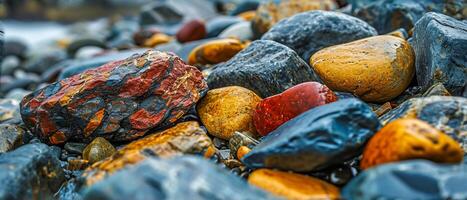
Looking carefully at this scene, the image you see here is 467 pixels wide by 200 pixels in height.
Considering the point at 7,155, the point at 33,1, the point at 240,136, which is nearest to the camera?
the point at 7,155

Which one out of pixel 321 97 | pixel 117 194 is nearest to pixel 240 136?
pixel 321 97

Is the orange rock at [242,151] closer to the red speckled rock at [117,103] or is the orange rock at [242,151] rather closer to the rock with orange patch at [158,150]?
the rock with orange patch at [158,150]

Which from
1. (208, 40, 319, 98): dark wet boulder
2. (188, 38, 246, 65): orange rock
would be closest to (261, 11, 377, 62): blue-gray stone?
→ (208, 40, 319, 98): dark wet boulder

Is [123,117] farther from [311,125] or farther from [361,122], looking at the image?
[361,122]

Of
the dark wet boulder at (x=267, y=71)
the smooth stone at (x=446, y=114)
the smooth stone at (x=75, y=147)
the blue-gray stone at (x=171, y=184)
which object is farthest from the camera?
the dark wet boulder at (x=267, y=71)

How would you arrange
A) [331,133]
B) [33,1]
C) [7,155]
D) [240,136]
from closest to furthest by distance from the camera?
[331,133]
[7,155]
[240,136]
[33,1]

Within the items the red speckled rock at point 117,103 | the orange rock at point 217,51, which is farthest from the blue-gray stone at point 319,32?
the red speckled rock at point 117,103

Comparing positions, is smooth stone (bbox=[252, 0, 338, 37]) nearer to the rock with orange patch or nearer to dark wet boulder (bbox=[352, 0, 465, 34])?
dark wet boulder (bbox=[352, 0, 465, 34])
